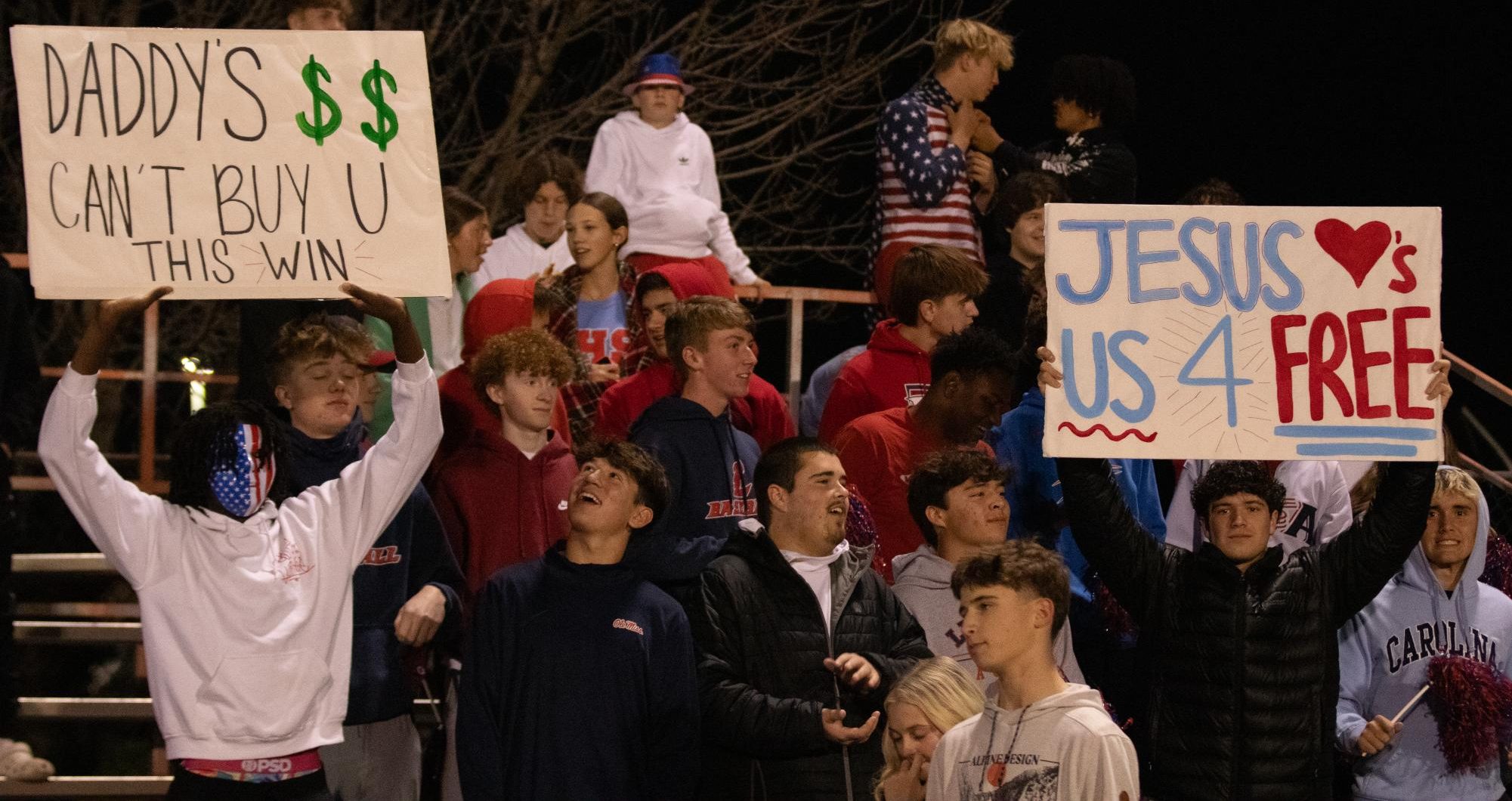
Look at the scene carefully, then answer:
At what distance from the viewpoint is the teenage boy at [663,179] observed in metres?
9.44

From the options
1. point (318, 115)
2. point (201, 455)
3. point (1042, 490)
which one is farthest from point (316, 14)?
point (1042, 490)

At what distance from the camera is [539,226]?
9289mm

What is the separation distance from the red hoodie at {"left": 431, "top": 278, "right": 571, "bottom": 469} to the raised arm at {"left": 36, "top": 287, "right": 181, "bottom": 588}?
144cm

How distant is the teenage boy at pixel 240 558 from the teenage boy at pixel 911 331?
2.41m

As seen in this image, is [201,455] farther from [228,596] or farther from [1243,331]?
[1243,331]

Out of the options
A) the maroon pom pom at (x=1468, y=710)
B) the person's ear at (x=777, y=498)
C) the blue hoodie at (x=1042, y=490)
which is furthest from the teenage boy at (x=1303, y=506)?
the person's ear at (x=777, y=498)

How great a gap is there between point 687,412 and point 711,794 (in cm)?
142

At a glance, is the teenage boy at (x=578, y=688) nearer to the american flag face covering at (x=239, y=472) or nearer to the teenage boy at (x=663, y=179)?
the american flag face covering at (x=239, y=472)

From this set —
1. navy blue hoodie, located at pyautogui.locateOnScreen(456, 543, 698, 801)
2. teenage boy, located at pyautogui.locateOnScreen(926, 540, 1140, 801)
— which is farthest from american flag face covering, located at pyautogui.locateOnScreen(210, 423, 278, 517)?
teenage boy, located at pyautogui.locateOnScreen(926, 540, 1140, 801)

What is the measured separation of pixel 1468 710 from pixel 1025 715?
2.21 meters

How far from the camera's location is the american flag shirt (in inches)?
356

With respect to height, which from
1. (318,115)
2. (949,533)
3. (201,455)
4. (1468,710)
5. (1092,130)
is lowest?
(1468,710)

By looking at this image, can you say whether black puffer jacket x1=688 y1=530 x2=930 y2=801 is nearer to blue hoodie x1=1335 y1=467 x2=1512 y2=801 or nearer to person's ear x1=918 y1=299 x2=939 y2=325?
blue hoodie x1=1335 y1=467 x2=1512 y2=801

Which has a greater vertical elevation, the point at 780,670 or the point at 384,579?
the point at 384,579
